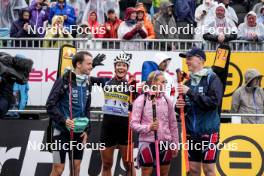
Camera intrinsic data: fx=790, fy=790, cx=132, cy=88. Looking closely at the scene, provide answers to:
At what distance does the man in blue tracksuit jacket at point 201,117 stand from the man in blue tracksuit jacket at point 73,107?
1426 mm

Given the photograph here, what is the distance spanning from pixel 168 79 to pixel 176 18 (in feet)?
16.7

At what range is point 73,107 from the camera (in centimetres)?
1140

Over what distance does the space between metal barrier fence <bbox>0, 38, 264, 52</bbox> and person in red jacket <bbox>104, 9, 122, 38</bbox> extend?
2.61ft

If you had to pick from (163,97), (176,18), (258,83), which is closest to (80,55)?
(163,97)

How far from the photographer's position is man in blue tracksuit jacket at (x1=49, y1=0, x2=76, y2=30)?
16344mm

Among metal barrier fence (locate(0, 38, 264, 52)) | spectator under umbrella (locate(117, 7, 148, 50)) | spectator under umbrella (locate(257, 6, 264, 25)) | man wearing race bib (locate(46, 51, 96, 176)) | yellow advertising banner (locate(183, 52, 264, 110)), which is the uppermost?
spectator under umbrella (locate(257, 6, 264, 25))

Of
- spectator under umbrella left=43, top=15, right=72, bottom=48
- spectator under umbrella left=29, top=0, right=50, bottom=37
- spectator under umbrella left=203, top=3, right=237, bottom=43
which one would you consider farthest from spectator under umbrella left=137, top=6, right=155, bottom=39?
spectator under umbrella left=29, top=0, right=50, bottom=37

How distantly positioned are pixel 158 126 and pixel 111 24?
5588 millimetres

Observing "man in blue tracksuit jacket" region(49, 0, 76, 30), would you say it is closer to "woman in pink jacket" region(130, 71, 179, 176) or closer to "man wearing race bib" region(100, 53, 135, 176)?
"man wearing race bib" region(100, 53, 135, 176)

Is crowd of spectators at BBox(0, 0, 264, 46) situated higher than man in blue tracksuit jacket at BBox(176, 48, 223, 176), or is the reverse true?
crowd of spectators at BBox(0, 0, 264, 46)

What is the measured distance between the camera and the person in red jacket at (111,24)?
16.1 metres

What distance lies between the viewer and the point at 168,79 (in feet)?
40.3

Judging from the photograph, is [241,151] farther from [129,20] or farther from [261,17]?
[261,17]

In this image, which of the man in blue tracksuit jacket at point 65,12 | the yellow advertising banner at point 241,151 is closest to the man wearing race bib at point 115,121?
the yellow advertising banner at point 241,151
